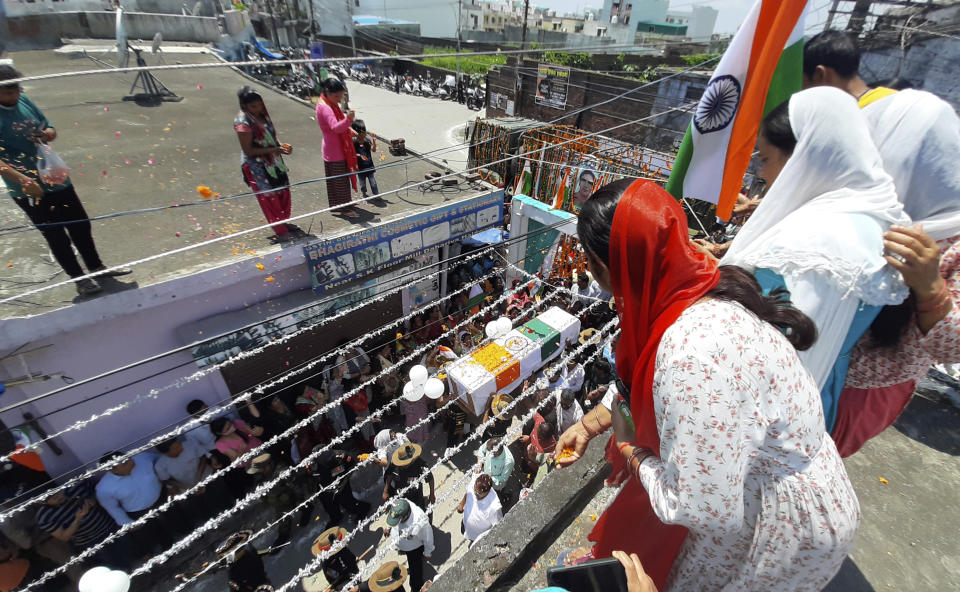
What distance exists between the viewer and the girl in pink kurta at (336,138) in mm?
5223

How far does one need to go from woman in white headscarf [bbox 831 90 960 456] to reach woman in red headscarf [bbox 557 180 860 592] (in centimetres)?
76

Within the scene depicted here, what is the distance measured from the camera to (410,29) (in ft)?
172

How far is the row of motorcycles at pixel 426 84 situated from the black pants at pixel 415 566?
25.6 meters

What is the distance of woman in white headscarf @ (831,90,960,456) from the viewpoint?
161 centimetres

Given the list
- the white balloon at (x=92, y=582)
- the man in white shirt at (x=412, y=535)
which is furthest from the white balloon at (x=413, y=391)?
the white balloon at (x=92, y=582)

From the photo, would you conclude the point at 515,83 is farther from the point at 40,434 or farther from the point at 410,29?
the point at 410,29

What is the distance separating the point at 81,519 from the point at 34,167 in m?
3.56

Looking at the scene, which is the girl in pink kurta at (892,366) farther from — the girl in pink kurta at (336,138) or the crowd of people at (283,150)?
the girl in pink kurta at (336,138)

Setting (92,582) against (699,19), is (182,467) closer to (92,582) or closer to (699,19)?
(92,582)

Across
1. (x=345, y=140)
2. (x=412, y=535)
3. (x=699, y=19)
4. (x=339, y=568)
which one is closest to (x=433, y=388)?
(x=412, y=535)

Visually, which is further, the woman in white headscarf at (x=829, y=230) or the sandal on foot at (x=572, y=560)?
the sandal on foot at (x=572, y=560)

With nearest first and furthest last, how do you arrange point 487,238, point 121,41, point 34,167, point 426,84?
1. point 34,167
2. point 121,41
3. point 487,238
4. point 426,84

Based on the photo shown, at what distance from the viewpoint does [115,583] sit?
9.37 ft

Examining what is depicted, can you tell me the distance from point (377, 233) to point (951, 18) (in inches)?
562
